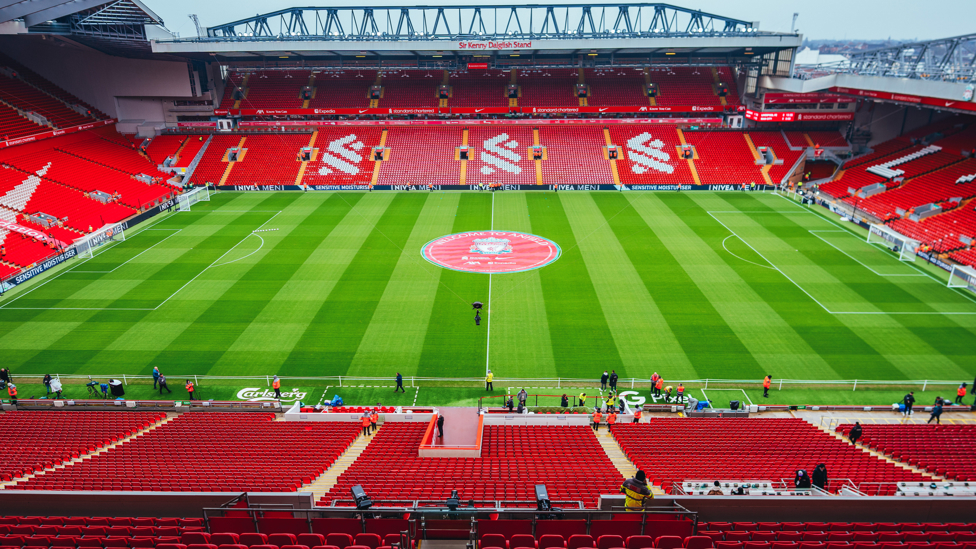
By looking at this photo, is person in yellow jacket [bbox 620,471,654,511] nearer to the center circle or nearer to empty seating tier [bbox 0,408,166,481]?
empty seating tier [bbox 0,408,166,481]

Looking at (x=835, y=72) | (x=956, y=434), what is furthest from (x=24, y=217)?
(x=835, y=72)

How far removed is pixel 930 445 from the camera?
16.9 meters

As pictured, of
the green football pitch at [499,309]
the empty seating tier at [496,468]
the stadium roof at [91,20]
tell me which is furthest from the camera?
the stadium roof at [91,20]

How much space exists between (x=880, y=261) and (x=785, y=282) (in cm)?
884

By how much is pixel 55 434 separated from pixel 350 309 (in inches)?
564

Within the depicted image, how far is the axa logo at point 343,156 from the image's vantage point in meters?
60.9

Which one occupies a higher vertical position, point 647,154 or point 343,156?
point 647,154

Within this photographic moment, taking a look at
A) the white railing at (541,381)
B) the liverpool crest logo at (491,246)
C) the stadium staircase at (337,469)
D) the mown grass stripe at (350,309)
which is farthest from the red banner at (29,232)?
the stadium staircase at (337,469)

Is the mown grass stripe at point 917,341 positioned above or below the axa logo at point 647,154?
below

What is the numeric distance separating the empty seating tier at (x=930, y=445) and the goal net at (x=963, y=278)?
1900cm

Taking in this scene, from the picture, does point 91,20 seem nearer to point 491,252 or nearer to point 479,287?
point 491,252

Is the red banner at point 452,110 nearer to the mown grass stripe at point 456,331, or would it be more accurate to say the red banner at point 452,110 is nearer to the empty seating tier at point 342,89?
the empty seating tier at point 342,89

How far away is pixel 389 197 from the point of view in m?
55.6

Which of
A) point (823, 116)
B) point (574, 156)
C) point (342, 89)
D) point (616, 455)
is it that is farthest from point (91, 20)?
point (823, 116)
